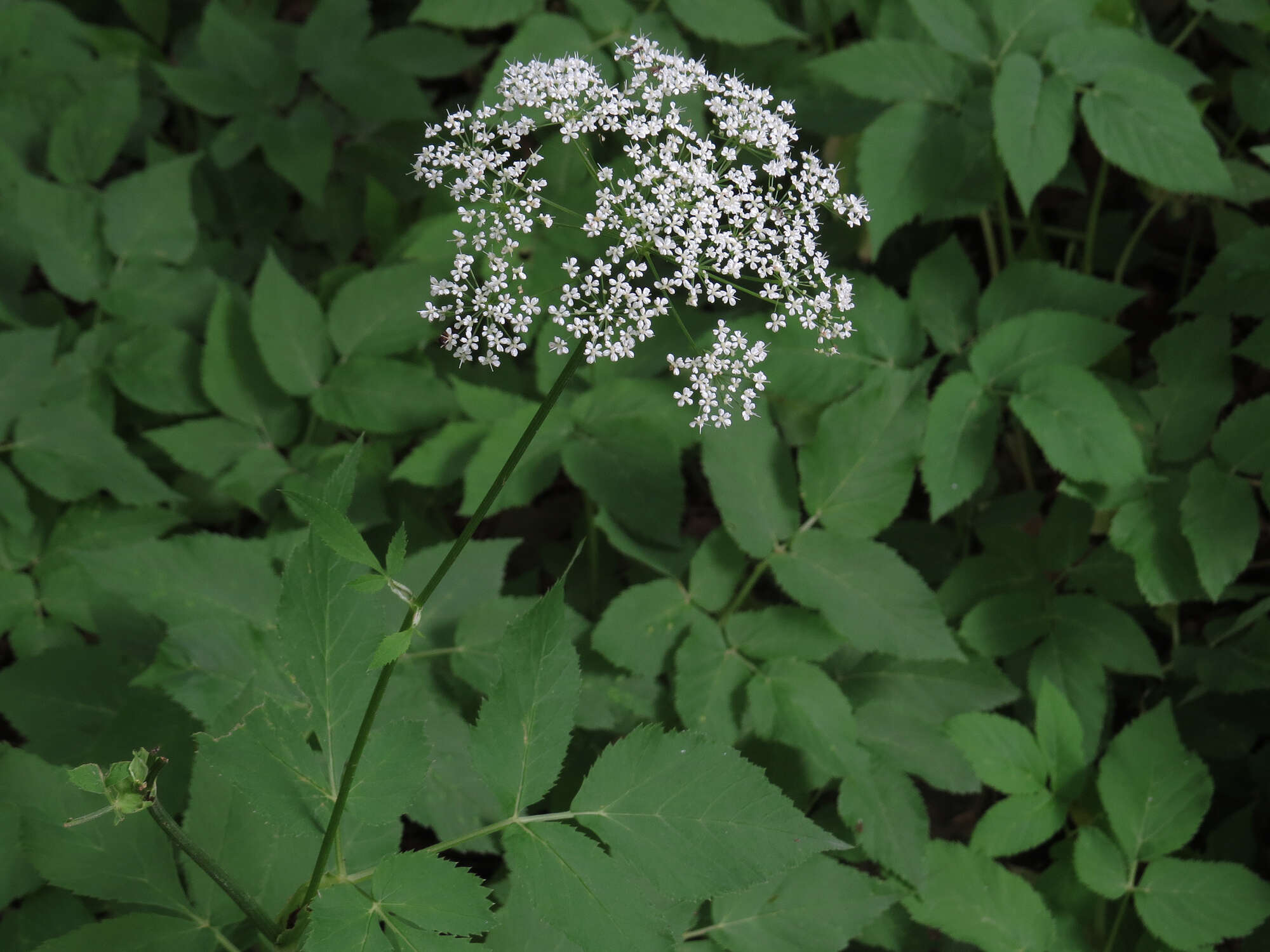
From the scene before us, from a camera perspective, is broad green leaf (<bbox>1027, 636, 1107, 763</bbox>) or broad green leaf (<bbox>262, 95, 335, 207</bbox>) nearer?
broad green leaf (<bbox>1027, 636, 1107, 763</bbox>)

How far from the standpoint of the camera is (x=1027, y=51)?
9.57 ft

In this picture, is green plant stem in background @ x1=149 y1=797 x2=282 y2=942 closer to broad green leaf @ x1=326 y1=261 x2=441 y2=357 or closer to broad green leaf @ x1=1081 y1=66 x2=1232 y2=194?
broad green leaf @ x1=326 y1=261 x2=441 y2=357

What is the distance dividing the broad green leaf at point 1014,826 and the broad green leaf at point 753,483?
0.87m

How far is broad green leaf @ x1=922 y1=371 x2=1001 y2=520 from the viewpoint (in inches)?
104

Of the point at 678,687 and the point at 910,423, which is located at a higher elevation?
the point at 910,423

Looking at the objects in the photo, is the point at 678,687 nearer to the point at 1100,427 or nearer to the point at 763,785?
the point at 763,785

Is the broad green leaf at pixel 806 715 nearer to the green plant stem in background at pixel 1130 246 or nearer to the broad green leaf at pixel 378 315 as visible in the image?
the broad green leaf at pixel 378 315

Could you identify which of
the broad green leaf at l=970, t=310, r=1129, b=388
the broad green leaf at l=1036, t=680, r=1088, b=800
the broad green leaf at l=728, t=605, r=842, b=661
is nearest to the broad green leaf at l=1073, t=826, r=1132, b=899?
the broad green leaf at l=1036, t=680, r=1088, b=800

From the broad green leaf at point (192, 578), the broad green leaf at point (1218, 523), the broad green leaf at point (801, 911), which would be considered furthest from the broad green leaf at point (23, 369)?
the broad green leaf at point (1218, 523)

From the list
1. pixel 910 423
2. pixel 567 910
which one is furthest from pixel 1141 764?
pixel 567 910

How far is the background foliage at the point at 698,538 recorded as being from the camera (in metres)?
1.91

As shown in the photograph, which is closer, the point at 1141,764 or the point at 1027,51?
the point at 1141,764

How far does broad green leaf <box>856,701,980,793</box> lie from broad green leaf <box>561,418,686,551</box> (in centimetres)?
73

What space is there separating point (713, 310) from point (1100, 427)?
4.71 feet
